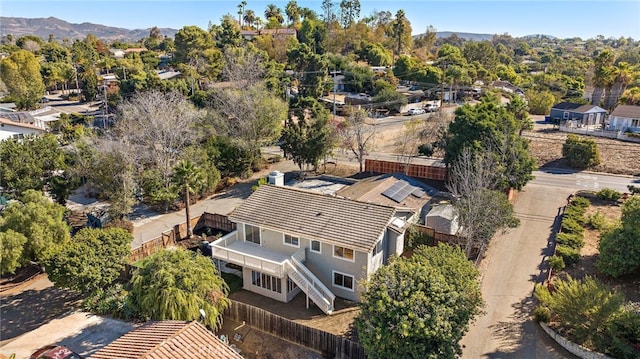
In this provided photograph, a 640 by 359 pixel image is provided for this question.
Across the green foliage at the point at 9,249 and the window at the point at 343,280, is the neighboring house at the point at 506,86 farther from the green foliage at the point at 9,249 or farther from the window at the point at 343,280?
the green foliage at the point at 9,249

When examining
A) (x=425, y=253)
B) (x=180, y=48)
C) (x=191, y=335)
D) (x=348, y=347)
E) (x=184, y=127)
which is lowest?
(x=348, y=347)

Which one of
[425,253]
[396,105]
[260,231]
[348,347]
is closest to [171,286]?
[260,231]

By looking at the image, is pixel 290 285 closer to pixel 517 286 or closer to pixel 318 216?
pixel 318 216

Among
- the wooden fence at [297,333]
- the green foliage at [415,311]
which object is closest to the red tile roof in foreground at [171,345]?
the wooden fence at [297,333]

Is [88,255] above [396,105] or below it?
below

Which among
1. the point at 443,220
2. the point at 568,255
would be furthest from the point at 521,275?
the point at 443,220

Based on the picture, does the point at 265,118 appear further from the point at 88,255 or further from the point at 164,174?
the point at 88,255
